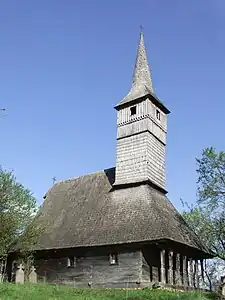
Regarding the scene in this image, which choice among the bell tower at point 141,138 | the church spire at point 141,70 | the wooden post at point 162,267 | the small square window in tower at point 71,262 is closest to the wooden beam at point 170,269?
the wooden post at point 162,267

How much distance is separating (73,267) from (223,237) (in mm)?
13221

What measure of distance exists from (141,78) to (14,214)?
54.2ft

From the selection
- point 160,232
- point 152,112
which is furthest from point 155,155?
point 160,232

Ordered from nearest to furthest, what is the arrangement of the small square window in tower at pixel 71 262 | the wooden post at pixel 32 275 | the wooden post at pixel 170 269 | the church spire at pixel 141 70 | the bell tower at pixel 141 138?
1. the wooden post at pixel 170 269
2. the small square window in tower at pixel 71 262
3. the wooden post at pixel 32 275
4. the bell tower at pixel 141 138
5. the church spire at pixel 141 70

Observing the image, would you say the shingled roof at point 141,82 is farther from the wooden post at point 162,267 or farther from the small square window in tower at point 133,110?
the wooden post at point 162,267

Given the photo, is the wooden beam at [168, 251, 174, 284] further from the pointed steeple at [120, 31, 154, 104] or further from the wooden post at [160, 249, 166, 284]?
the pointed steeple at [120, 31, 154, 104]

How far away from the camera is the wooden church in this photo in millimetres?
27594

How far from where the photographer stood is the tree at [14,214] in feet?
96.4

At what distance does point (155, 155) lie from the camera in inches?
1344

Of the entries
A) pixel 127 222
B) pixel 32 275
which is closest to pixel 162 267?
pixel 127 222

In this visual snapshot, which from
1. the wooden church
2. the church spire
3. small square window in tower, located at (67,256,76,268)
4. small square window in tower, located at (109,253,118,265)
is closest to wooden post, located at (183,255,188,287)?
the wooden church

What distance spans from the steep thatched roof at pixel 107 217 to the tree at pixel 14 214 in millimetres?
1610

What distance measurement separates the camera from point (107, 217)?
30.7 m

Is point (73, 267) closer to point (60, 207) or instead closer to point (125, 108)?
point (60, 207)
